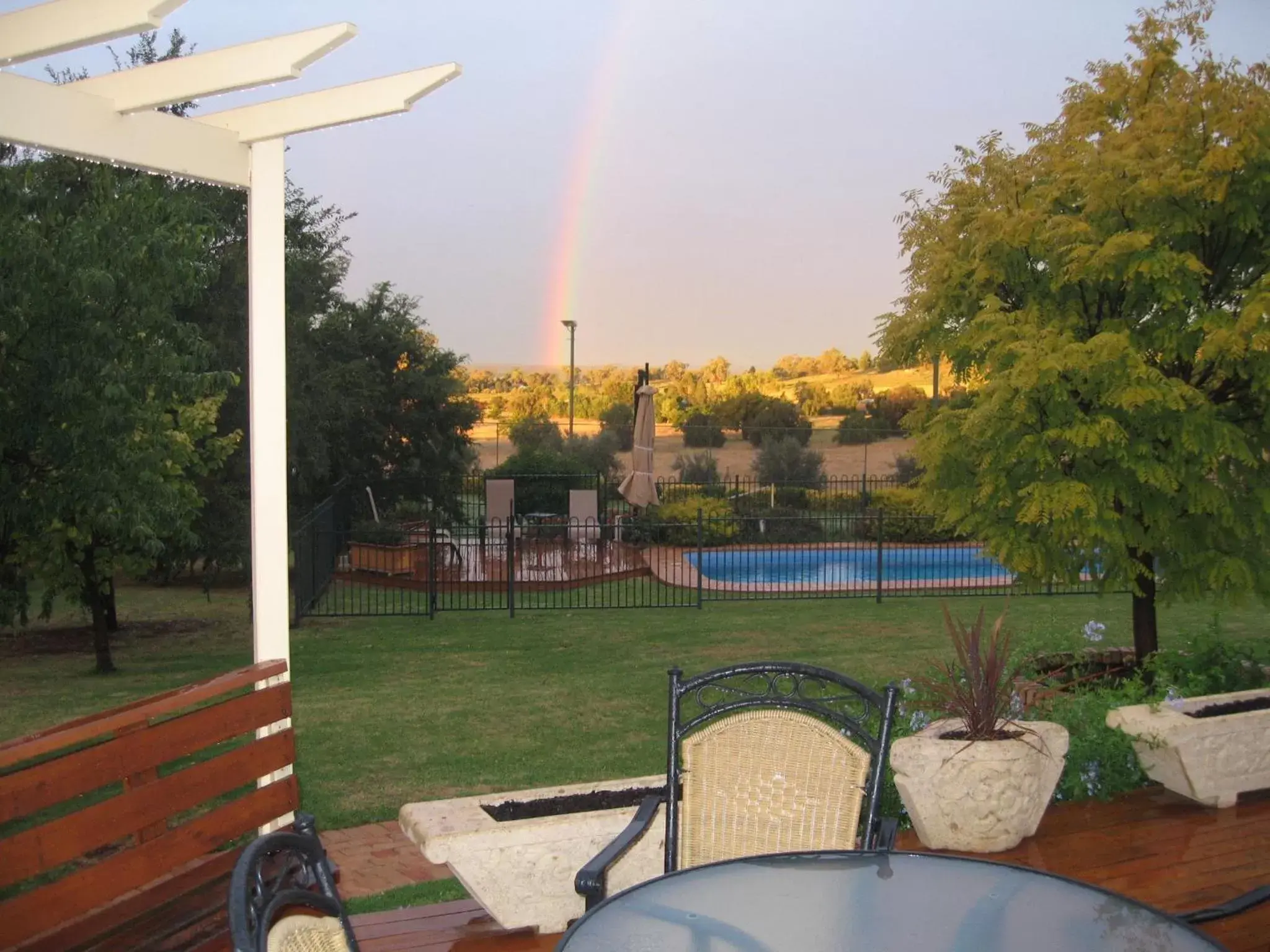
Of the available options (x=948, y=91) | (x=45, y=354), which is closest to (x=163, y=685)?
(x=45, y=354)

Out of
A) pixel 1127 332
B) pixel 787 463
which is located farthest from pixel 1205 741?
pixel 787 463

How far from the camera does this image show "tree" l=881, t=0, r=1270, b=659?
21.5ft

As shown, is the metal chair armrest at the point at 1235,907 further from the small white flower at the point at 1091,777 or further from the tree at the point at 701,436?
the tree at the point at 701,436

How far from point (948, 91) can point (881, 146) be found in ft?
7.75

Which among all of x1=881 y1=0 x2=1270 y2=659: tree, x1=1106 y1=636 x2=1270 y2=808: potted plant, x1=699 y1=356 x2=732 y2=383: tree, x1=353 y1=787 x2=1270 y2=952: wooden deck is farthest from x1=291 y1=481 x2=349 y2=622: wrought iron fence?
x1=699 y1=356 x2=732 y2=383: tree

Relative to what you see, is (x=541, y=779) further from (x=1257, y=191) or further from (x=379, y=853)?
(x=1257, y=191)

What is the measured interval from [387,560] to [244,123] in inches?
479

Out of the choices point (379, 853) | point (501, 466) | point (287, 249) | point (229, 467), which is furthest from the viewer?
point (501, 466)

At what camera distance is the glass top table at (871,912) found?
2102mm

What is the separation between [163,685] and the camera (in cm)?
949

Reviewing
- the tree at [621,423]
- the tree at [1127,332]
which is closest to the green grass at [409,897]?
the tree at [1127,332]

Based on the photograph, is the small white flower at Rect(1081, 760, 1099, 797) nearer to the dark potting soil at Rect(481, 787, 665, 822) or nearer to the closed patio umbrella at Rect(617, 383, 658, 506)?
the dark potting soil at Rect(481, 787, 665, 822)

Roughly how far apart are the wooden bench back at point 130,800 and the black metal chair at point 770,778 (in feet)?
4.53

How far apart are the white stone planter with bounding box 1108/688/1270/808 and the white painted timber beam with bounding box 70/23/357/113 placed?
12.9ft
